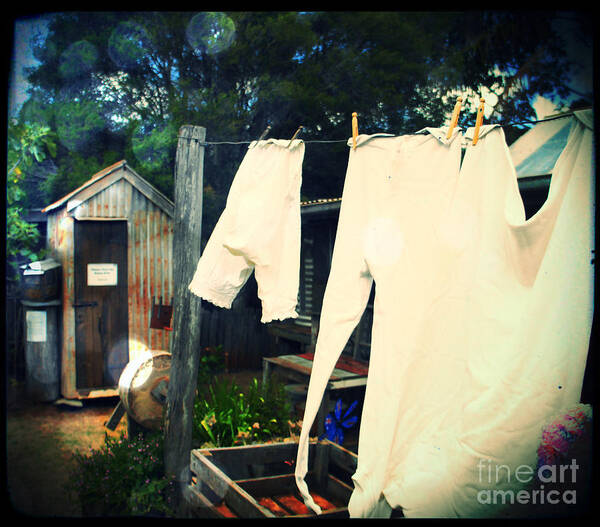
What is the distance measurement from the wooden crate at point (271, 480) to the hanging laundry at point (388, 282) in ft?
2.73

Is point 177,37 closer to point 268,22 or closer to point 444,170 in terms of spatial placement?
point 268,22

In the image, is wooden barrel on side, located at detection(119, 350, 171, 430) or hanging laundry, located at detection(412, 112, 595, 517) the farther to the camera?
wooden barrel on side, located at detection(119, 350, 171, 430)

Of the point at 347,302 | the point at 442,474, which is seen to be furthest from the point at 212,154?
the point at 442,474

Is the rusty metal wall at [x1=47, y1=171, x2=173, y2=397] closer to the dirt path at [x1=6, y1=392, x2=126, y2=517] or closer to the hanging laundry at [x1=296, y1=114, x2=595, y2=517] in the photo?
the dirt path at [x1=6, y1=392, x2=126, y2=517]

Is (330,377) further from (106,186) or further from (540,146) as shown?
(106,186)

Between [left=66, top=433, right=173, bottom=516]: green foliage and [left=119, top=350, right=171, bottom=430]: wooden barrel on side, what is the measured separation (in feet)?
1.39

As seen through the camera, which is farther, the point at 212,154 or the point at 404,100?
the point at 212,154

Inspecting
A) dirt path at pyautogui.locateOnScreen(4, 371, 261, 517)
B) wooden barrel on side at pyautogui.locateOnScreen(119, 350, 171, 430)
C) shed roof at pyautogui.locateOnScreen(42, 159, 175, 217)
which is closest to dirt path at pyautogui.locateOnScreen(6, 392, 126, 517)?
dirt path at pyautogui.locateOnScreen(4, 371, 261, 517)

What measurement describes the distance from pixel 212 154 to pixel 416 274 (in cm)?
920

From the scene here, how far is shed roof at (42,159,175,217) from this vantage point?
687cm

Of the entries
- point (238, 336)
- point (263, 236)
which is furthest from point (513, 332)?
point (238, 336)

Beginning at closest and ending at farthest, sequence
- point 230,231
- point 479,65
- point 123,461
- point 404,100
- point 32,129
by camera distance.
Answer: point 230,231 < point 123,461 < point 32,129 < point 479,65 < point 404,100

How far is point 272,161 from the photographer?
3033 mm

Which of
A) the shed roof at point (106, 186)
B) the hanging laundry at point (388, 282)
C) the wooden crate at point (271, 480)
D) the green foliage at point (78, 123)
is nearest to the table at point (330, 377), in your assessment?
the wooden crate at point (271, 480)
